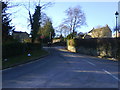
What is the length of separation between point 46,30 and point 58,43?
9887 mm

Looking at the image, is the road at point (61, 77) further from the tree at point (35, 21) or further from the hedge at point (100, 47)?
the tree at point (35, 21)

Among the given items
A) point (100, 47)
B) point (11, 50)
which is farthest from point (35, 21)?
point (11, 50)

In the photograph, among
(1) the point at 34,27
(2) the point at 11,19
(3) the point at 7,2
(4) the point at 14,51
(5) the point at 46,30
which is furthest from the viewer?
(5) the point at 46,30

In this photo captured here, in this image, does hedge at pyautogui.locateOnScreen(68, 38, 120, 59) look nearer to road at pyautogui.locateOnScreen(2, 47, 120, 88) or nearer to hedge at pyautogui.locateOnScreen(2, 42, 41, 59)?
hedge at pyautogui.locateOnScreen(2, 42, 41, 59)

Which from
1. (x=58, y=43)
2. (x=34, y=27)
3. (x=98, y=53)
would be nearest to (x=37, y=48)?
(x=34, y=27)

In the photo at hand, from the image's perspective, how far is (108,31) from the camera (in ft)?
281

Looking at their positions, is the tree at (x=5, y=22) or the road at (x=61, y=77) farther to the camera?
the tree at (x=5, y=22)

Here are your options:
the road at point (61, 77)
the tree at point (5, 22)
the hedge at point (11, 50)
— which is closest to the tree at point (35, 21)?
the tree at point (5, 22)

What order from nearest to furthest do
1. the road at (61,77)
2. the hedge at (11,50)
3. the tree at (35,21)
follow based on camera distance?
the road at (61,77)
the hedge at (11,50)
the tree at (35,21)

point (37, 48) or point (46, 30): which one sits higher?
point (46, 30)

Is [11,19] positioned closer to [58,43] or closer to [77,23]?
[77,23]

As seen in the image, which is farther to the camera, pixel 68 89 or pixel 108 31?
pixel 108 31

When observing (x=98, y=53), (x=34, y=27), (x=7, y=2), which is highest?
(x=7, y=2)

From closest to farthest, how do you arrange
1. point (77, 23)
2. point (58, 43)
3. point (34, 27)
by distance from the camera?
point (34, 27)
point (77, 23)
point (58, 43)
